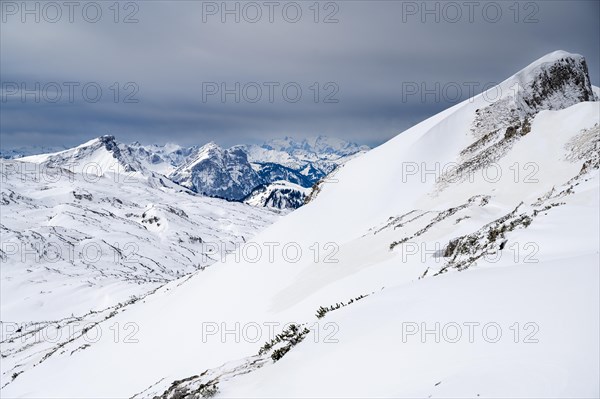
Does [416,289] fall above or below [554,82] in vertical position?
below

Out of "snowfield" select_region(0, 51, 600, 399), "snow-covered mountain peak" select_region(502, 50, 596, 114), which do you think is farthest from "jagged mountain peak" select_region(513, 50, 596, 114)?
"snowfield" select_region(0, 51, 600, 399)

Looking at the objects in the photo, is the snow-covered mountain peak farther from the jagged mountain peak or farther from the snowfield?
the snowfield

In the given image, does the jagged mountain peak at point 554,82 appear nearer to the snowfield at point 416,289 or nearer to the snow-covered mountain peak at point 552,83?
the snow-covered mountain peak at point 552,83

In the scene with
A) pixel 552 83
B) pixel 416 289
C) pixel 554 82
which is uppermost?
pixel 554 82

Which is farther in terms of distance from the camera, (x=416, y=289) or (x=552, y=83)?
(x=552, y=83)

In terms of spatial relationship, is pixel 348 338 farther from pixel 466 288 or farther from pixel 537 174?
pixel 537 174

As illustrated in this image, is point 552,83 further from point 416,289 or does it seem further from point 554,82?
point 416,289

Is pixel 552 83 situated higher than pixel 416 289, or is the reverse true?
pixel 552 83

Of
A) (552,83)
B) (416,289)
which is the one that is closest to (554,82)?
(552,83)

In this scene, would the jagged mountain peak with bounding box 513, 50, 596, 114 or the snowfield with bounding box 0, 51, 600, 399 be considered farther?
the jagged mountain peak with bounding box 513, 50, 596, 114
